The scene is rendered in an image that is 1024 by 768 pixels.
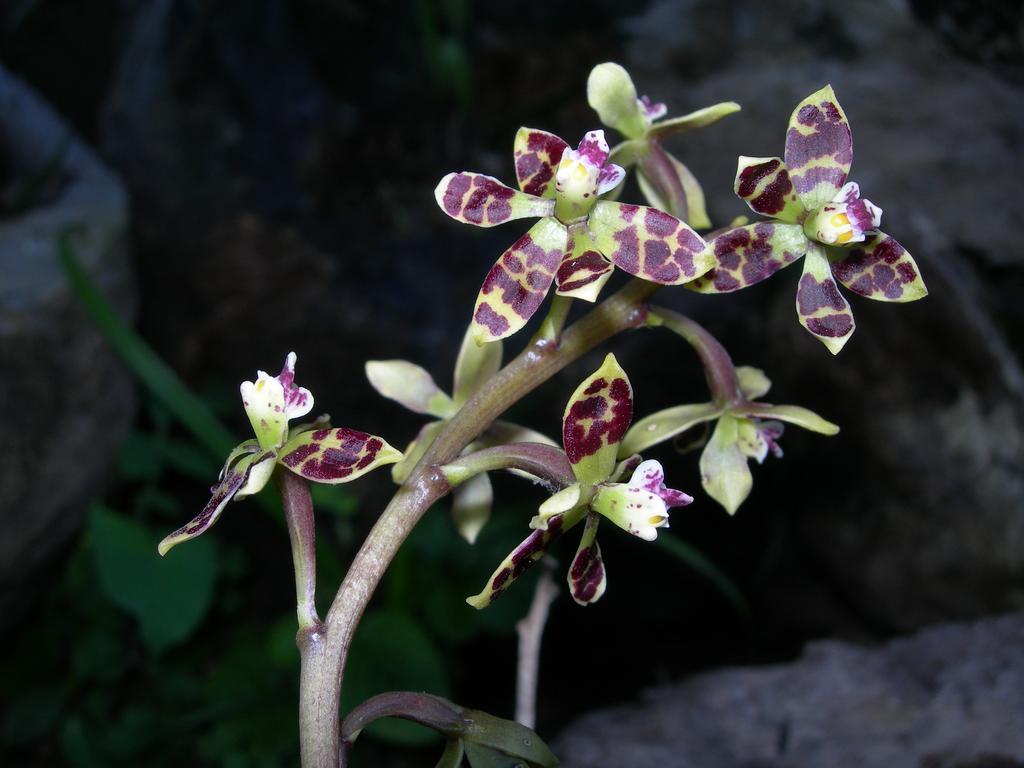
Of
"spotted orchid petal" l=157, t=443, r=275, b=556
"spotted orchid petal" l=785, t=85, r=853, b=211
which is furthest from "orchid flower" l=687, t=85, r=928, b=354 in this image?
"spotted orchid petal" l=157, t=443, r=275, b=556

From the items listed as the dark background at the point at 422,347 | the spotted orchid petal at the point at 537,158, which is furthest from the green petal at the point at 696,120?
the dark background at the point at 422,347

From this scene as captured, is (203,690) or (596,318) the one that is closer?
(596,318)

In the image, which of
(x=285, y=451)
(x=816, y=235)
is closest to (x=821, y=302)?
(x=816, y=235)

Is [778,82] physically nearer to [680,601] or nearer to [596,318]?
[680,601]

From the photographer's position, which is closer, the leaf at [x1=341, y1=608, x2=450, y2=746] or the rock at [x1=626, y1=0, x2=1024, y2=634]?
the leaf at [x1=341, y1=608, x2=450, y2=746]

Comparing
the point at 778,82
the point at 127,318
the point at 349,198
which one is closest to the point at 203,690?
the point at 127,318

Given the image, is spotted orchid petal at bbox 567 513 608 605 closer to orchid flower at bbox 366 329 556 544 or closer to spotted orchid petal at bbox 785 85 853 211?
orchid flower at bbox 366 329 556 544
